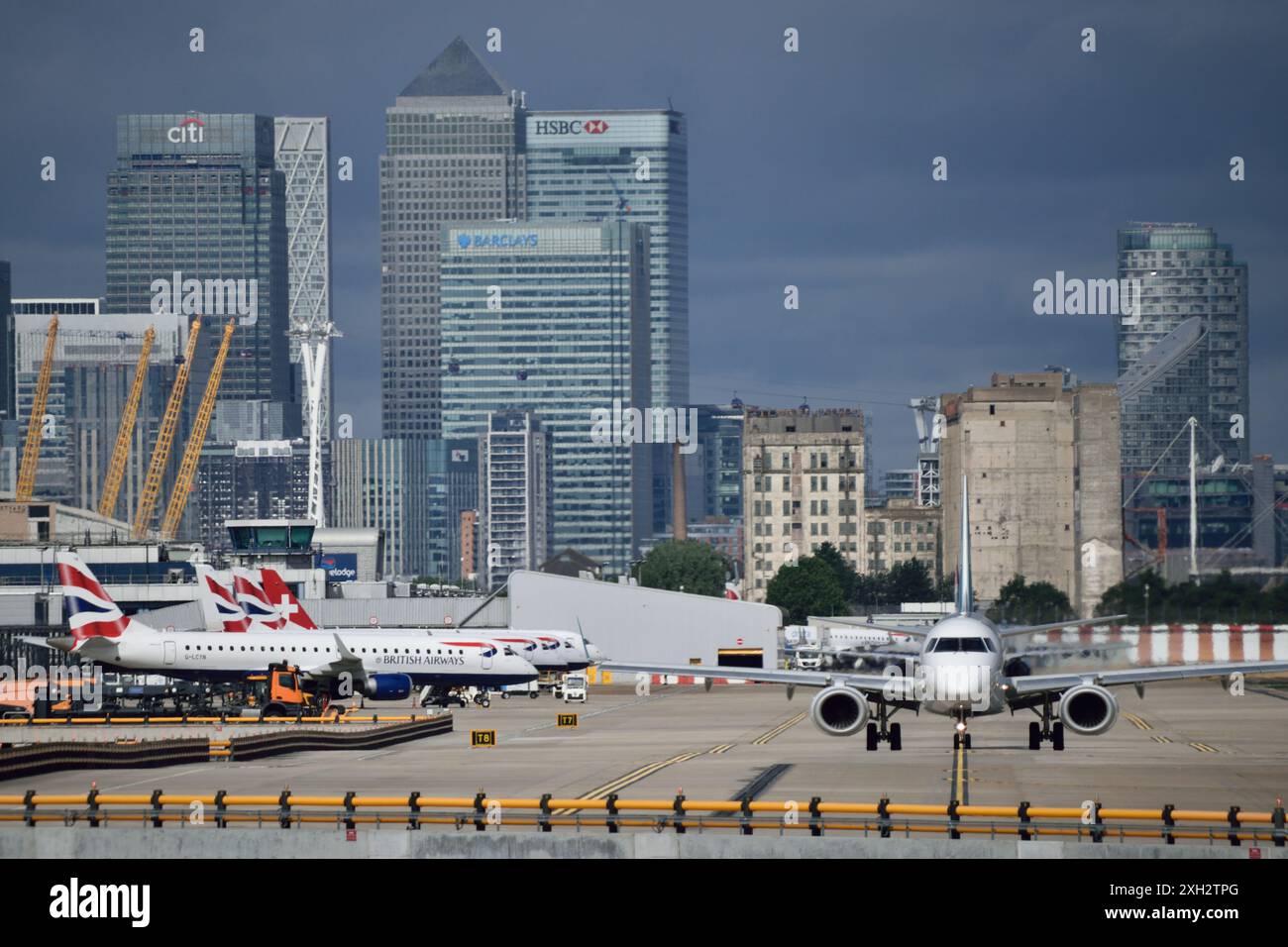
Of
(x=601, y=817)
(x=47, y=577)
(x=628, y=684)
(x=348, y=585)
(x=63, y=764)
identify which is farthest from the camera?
(x=348, y=585)

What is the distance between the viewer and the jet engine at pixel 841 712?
198 ft

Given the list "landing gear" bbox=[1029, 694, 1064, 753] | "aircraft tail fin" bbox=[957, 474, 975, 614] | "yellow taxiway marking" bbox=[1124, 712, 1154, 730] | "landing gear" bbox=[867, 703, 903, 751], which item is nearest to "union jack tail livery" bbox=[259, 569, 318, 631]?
"yellow taxiway marking" bbox=[1124, 712, 1154, 730]

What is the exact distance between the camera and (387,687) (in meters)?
108

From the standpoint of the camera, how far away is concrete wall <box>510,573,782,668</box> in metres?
162

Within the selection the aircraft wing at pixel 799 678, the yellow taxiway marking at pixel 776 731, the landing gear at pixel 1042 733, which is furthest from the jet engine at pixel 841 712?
the yellow taxiway marking at pixel 776 731

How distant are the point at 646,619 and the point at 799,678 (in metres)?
98.4

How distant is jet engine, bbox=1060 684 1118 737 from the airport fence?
9.35m

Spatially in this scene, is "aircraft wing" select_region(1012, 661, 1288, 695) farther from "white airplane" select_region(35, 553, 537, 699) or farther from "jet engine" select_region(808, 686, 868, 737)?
"white airplane" select_region(35, 553, 537, 699)

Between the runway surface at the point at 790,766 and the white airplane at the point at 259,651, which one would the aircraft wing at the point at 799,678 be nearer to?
the runway surface at the point at 790,766
